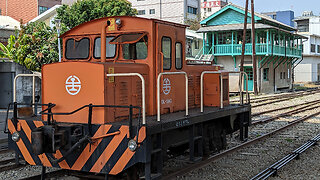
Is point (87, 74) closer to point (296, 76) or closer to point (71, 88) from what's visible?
point (71, 88)

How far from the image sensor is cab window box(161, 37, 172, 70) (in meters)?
6.73

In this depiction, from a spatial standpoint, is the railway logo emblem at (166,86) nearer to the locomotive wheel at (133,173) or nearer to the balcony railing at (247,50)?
the locomotive wheel at (133,173)

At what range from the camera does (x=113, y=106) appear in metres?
5.44

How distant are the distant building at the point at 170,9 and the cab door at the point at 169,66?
51160 mm

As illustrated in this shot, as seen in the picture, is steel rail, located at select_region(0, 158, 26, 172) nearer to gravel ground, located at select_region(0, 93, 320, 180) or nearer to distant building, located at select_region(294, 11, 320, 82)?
gravel ground, located at select_region(0, 93, 320, 180)

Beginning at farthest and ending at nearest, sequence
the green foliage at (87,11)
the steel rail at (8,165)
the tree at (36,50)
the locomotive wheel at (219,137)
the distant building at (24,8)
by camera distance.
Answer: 1. the distant building at (24,8)
2. the green foliage at (87,11)
3. the tree at (36,50)
4. the locomotive wheel at (219,137)
5. the steel rail at (8,165)

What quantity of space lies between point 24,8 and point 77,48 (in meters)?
47.4

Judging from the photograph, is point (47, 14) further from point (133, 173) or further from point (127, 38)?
point (133, 173)

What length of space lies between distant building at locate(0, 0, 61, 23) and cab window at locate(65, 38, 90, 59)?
4562cm

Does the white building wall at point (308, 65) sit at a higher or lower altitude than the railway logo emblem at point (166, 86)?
higher

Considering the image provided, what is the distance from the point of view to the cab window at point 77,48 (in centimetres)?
684

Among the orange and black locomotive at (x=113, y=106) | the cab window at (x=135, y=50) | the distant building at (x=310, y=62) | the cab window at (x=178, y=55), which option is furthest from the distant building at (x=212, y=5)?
the cab window at (x=135, y=50)

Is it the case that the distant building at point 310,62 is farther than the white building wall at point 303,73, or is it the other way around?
the white building wall at point 303,73

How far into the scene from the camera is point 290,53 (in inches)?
1465
